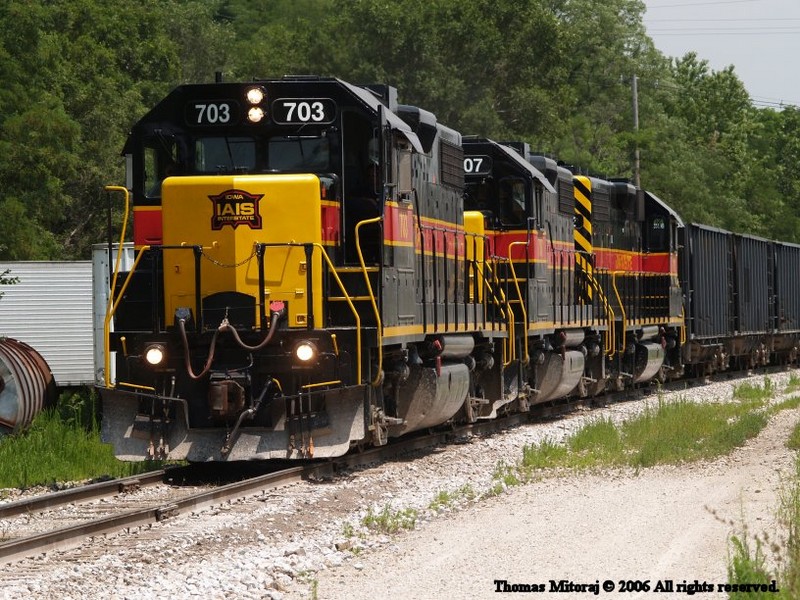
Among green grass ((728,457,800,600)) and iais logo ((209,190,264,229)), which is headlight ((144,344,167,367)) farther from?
green grass ((728,457,800,600))

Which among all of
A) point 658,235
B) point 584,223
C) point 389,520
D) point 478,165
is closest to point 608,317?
point 584,223

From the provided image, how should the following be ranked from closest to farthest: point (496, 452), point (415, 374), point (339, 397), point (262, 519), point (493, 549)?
point (493, 549) → point (262, 519) → point (339, 397) → point (415, 374) → point (496, 452)

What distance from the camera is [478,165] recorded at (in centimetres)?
1988

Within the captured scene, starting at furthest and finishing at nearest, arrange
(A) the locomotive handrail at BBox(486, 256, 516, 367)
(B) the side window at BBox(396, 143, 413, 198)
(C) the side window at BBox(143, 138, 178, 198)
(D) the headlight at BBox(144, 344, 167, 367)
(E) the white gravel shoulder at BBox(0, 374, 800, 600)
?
(A) the locomotive handrail at BBox(486, 256, 516, 367) < (B) the side window at BBox(396, 143, 413, 198) < (C) the side window at BBox(143, 138, 178, 198) < (D) the headlight at BBox(144, 344, 167, 367) < (E) the white gravel shoulder at BBox(0, 374, 800, 600)

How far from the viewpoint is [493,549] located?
9.27 meters

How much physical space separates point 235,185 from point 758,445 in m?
7.19

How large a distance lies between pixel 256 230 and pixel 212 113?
1355 millimetres

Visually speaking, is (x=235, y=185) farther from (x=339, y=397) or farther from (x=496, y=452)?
(x=496, y=452)

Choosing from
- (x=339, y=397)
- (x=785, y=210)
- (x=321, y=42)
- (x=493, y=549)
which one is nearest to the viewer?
(x=493, y=549)

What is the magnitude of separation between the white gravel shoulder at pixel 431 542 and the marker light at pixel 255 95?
12.5 ft

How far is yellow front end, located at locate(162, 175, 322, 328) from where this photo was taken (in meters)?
12.9

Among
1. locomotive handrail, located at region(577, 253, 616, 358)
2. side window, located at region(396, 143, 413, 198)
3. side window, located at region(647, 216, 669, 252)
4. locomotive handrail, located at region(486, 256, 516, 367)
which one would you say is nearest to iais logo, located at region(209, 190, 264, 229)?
side window, located at region(396, 143, 413, 198)

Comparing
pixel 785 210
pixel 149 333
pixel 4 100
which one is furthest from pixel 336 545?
pixel 785 210

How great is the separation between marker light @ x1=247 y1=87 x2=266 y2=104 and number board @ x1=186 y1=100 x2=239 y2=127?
170 millimetres
